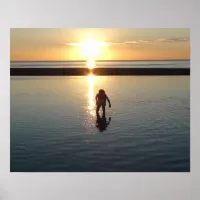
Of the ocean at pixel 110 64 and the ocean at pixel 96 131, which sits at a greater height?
the ocean at pixel 110 64

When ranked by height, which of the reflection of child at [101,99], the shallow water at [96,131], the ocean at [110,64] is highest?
the ocean at [110,64]

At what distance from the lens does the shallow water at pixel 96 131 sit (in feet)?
17.5

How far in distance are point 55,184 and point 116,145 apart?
1.96 feet

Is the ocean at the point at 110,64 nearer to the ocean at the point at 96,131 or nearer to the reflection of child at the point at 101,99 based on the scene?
the ocean at the point at 96,131

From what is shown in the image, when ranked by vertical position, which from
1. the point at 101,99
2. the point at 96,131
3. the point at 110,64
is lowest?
the point at 96,131

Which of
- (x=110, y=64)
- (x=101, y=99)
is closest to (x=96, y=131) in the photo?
(x=101, y=99)

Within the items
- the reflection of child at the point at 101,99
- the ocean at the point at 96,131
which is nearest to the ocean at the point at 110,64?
the ocean at the point at 96,131

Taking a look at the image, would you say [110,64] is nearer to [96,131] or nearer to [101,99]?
[101,99]

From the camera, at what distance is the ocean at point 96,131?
534 cm

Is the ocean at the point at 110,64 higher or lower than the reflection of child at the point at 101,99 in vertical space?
higher

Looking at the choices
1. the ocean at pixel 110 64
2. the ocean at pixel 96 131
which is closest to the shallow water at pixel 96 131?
the ocean at pixel 96 131

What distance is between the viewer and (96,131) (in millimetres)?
5344

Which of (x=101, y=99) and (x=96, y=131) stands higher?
(x=101, y=99)

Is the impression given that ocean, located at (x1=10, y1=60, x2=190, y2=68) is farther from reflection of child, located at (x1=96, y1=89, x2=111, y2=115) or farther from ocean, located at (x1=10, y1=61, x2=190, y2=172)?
reflection of child, located at (x1=96, y1=89, x2=111, y2=115)
